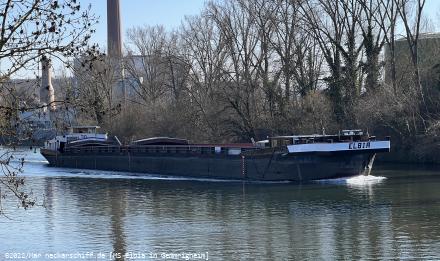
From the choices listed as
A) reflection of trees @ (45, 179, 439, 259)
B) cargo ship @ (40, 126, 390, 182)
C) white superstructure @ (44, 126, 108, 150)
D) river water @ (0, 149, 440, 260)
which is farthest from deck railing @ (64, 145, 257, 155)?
reflection of trees @ (45, 179, 439, 259)

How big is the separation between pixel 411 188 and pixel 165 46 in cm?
4057

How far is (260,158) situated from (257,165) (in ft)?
1.43

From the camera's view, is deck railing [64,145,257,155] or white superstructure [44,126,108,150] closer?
deck railing [64,145,257,155]

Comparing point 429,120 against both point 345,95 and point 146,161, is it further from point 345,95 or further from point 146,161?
point 146,161

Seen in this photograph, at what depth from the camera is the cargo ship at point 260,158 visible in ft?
109

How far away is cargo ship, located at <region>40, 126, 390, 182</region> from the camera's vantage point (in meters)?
33.2

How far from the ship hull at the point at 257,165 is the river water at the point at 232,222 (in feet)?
2.60

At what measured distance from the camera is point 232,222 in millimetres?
21078

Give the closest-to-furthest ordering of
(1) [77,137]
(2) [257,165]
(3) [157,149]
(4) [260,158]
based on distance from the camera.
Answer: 1. (4) [260,158]
2. (2) [257,165]
3. (3) [157,149]
4. (1) [77,137]

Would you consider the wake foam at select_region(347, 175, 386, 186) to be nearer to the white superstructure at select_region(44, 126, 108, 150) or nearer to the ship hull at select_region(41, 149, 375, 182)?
the ship hull at select_region(41, 149, 375, 182)

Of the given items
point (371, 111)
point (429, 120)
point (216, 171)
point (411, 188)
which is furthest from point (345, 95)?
point (411, 188)

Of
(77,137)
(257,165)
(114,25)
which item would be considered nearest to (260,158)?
(257,165)

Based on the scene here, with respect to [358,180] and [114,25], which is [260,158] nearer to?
[358,180]

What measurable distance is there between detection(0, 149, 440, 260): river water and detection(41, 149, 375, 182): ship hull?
794 millimetres
